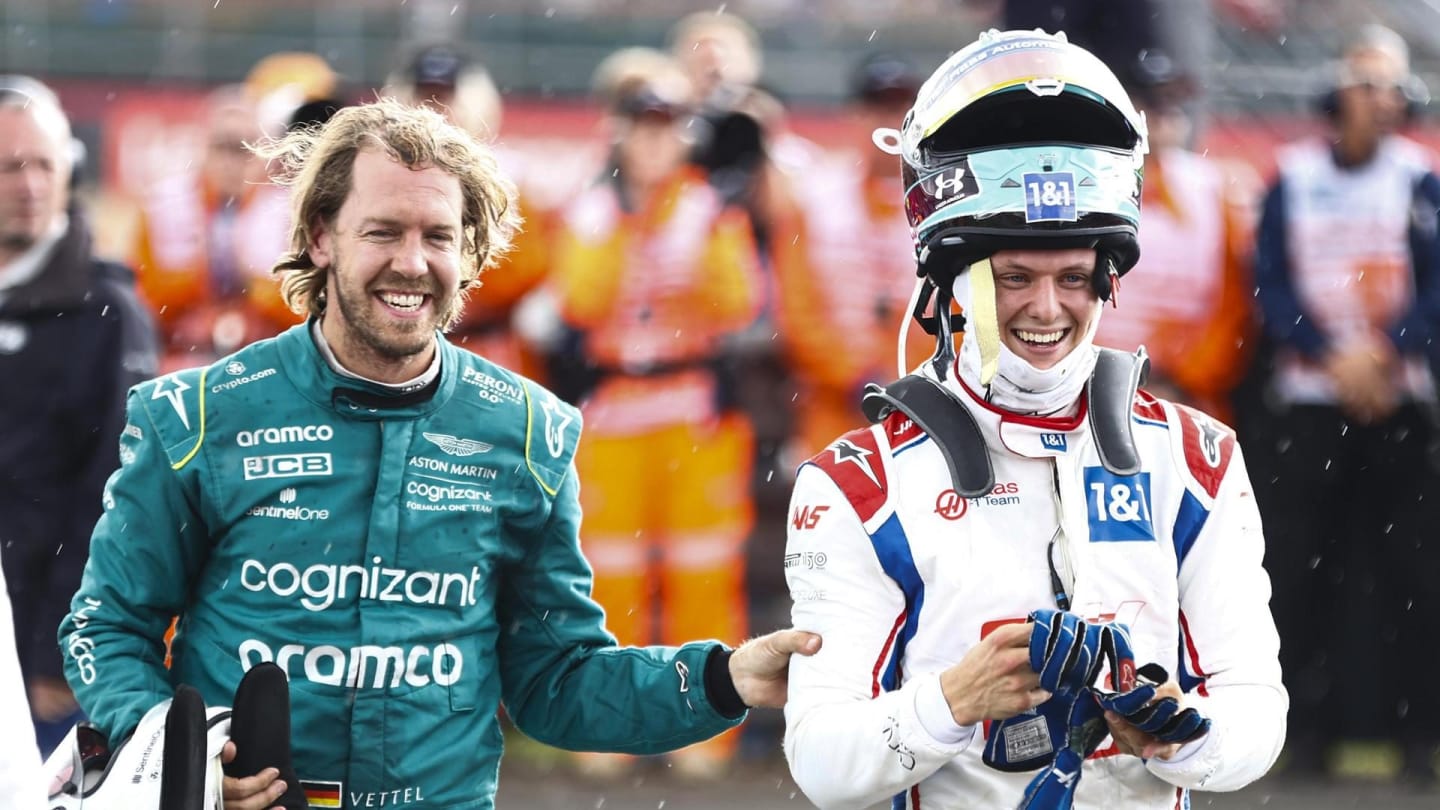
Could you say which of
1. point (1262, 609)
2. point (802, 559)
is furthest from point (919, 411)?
point (1262, 609)

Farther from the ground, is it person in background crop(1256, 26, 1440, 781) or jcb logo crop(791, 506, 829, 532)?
person in background crop(1256, 26, 1440, 781)

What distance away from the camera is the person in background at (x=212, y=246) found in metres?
9.05

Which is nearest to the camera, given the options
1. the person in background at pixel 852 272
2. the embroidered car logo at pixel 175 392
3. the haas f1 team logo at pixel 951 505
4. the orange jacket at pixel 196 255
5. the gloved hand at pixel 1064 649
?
the gloved hand at pixel 1064 649

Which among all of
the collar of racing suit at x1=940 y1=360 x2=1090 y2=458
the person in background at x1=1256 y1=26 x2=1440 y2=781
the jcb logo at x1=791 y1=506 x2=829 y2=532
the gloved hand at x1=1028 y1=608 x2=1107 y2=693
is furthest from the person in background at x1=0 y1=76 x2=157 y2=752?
the person in background at x1=1256 y1=26 x2=1440 y2=781

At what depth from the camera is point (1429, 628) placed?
8.74 metres

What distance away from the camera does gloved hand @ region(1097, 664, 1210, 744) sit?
3.46 meters

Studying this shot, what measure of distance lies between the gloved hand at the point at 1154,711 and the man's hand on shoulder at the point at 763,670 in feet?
2.34

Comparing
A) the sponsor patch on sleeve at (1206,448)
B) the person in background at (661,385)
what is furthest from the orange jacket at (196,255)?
the sponsor patch on sleeve at (1206,448)

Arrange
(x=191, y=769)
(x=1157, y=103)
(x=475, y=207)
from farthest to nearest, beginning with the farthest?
(x=1157, y=103)
(x=475, y=207)
(x=191, y=769)

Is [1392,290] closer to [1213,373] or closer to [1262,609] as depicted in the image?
[1213,373]

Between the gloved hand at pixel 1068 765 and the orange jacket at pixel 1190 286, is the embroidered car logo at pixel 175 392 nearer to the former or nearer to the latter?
the gloved hand at pixel 1068 765

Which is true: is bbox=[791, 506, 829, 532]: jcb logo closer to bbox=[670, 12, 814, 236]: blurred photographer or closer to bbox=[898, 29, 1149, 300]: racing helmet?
bbox=[898, 29, 1149, 300]: racing helmet

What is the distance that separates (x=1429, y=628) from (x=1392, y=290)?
4.59 ft

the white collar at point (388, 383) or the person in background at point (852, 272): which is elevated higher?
the person in background at point (852, 272)
